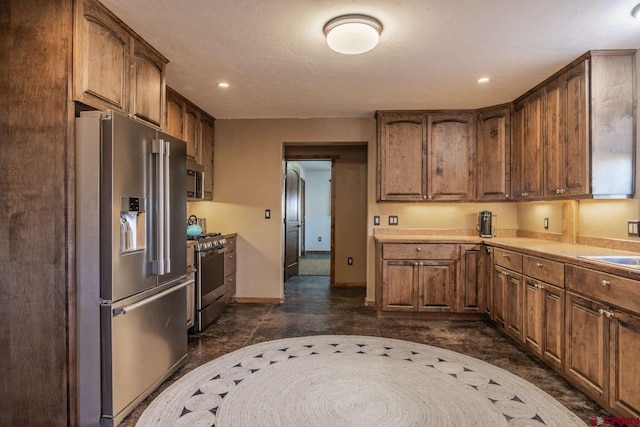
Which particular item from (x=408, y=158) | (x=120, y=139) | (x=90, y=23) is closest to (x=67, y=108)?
(x=120, y=139)

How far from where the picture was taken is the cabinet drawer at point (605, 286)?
5.89ft

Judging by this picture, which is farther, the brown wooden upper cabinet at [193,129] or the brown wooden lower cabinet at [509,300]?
the brown wooden upper cabinet at [193,129]

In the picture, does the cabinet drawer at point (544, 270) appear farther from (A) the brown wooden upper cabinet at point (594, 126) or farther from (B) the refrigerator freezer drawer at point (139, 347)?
(B) the refrigerator freezer drawer at point (139, 347)

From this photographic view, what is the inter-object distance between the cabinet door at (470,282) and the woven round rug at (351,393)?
0.95m

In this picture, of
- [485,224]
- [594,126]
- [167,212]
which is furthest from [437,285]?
[167,212]

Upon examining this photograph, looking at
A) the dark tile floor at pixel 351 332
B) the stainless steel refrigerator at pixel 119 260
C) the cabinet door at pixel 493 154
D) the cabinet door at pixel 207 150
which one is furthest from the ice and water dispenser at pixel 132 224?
the cabinet door at pixel 493 154

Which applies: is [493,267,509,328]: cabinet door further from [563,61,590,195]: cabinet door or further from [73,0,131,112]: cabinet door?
[73,0,131,112]: cabinet door

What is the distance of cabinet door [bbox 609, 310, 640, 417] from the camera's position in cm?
179

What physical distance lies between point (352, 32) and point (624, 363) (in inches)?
96.0

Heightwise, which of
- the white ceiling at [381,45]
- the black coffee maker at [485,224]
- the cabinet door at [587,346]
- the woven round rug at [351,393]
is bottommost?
the woven round rug at [351,393]

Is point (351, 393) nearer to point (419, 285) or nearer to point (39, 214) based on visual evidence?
point (419, 285)

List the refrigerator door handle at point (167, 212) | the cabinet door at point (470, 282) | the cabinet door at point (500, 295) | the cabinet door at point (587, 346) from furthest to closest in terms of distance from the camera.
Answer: the cabinet door at point (470, 282) → the cabinet door at point (500, 295) → the refrigerator door handle at point (167, 212) → the cabinet door at point (587, 346)

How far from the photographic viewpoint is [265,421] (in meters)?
1.94

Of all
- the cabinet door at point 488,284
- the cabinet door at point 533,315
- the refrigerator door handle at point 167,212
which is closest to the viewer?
the refrigerator door handle at point 167,212
